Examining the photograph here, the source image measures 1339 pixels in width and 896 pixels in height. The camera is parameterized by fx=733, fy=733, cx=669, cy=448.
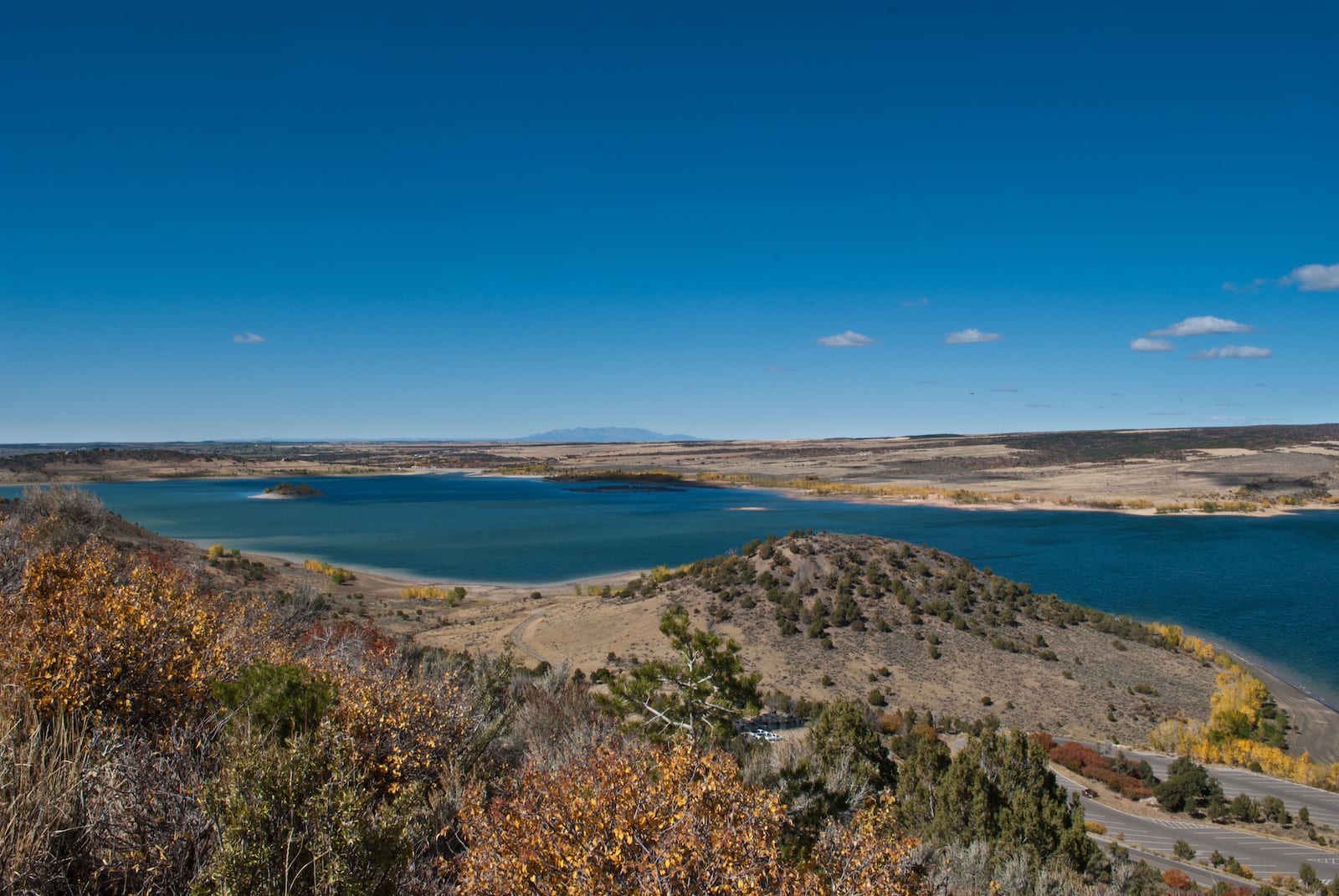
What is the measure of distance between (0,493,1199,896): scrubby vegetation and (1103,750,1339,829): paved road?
9101 mm

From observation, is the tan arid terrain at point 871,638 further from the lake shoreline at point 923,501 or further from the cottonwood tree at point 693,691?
the lake shoreline at point 923,501

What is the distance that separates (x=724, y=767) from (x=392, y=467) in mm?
199875

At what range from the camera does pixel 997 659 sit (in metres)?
28.4

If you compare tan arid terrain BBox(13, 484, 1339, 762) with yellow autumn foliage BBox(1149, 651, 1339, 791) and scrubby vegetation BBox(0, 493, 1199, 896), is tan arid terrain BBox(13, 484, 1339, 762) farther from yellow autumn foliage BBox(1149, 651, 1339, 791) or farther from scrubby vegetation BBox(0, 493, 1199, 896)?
scrubby vegetation BBox(0, 493, 1199, 896)

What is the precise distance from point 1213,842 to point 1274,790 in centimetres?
498

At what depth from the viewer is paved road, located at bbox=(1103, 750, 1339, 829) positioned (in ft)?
59.6

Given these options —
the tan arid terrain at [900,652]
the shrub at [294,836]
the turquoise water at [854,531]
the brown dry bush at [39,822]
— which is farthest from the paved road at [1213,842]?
the brown dry bush at [39,822]

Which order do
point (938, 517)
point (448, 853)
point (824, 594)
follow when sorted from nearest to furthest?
point (448, 853), point (824, 594), point (938, 517)

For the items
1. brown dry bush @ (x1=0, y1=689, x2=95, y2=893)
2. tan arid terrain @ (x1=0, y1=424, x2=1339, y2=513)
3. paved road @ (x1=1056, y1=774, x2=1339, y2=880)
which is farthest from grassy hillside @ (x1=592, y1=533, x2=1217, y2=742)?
tan arid terrain @ (x1=0, y1=424, x2=1339, y2=513)

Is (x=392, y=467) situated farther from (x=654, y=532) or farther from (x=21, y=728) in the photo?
(x=21, y=728)

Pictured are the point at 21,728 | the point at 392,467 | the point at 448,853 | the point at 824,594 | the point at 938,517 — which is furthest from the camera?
the point at 392,467

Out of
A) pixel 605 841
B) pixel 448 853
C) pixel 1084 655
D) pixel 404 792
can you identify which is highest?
pixel 605 841

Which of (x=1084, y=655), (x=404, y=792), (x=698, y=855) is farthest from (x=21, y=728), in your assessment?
(x=1084, y=655)

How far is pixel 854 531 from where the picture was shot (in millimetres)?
68562
